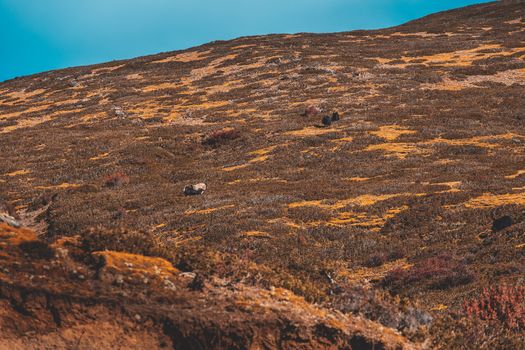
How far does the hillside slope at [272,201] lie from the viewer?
6.35 meters

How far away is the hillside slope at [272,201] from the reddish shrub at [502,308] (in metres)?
0.68

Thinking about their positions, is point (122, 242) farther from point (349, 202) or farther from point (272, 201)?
point (349, 202)

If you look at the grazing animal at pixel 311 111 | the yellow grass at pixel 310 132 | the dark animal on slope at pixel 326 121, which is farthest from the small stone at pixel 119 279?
the grazing animal at pixel 311 111

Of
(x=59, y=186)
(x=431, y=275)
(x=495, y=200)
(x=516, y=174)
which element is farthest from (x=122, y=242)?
(x=59, y=186)

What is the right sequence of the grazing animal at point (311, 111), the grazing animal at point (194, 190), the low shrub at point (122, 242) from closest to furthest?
the low shrub at point (122, 242)
the grazing animal at point (194, 190)
the grazing animal at point (311, 111)

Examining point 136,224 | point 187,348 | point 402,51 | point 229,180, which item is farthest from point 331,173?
point 402,51

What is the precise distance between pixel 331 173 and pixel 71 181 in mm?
17715

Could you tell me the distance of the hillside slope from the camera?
635 centimetres

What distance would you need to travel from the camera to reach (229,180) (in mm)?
26641

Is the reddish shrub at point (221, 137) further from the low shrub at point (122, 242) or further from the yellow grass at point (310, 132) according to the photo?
the low shrub at point (122, 242)

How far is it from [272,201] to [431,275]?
9391 millimetres

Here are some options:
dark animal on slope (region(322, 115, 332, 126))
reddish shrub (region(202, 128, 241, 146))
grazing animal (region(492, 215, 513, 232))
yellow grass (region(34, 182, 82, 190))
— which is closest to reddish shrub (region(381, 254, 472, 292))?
grazing animal (region(492, 215, 513, 232))

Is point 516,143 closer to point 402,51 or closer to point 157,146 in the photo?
point 157,146

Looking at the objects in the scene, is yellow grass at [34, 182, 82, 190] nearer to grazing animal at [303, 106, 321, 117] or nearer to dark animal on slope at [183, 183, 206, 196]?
dark animal on slope at [183, 183, 206, 196]
